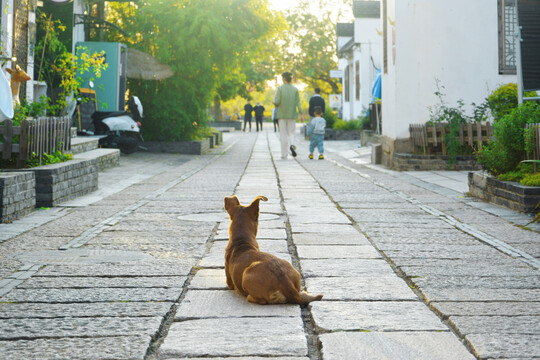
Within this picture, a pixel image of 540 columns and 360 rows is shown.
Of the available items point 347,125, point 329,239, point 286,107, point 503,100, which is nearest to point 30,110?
point 329,239

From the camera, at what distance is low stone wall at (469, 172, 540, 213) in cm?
798

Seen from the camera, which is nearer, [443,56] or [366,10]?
[443,56]

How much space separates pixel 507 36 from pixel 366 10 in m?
17.1

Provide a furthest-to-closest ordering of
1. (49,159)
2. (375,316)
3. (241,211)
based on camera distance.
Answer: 1. (49,159)
2. (241,211)
3. (375,316)

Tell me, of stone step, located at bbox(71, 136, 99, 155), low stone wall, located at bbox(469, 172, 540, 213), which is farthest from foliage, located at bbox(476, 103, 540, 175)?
stone step, located at bbox(71, 136, 99, 155)

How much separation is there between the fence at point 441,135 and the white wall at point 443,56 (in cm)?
39

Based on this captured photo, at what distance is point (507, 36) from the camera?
48.8 ft

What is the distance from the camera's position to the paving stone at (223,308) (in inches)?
151

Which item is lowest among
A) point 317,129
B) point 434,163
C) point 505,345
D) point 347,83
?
point 505,345

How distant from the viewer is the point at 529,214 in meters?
7.95

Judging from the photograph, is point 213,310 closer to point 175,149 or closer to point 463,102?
point 463,102

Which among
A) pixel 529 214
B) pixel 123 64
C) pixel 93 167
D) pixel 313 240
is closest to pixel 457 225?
pixel 529 214

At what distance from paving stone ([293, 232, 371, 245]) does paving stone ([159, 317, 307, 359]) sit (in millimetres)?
2370

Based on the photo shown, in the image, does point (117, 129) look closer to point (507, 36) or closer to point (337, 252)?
point (507, 36)
